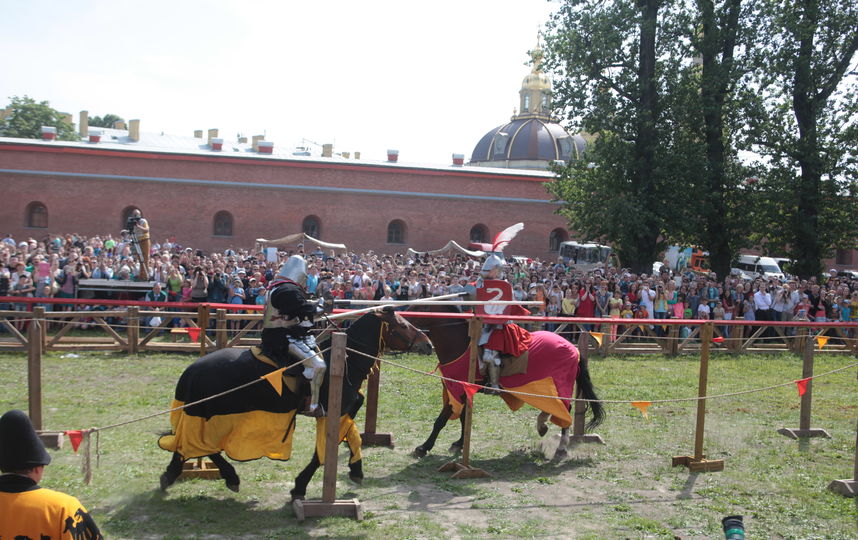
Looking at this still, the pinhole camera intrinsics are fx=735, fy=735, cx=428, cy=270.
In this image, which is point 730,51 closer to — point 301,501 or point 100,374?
point 100,374

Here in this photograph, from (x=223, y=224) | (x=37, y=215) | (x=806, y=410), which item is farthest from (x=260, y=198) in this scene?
(x=806, y=410)

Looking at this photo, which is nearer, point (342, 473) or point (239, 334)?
point (342, 473)

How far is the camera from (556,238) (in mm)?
45406

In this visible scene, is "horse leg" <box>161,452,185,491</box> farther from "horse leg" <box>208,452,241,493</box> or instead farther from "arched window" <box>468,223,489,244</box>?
"arched window" <box>468,223,489,244</box>

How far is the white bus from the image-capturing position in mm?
36656

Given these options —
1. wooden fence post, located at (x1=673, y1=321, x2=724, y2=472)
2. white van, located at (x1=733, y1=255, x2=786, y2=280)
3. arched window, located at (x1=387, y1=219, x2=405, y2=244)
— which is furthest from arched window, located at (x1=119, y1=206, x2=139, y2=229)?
wooden fence post, located at (x1=673, y1=321, x2=724, y2=472)

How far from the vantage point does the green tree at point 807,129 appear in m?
25.7

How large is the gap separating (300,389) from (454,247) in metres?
33.6

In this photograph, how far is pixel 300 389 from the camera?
711 centimetres

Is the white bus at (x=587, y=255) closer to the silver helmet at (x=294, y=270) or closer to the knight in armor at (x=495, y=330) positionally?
the knight in armor at (x=495, y=330)

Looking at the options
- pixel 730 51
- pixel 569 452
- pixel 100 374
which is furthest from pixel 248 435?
pixel 730 51

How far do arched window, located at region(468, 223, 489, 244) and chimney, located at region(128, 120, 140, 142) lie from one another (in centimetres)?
2729

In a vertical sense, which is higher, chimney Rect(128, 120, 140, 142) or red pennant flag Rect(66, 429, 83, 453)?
chimney Rect(128, 120, 140, 142)

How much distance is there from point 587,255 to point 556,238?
7.66 m
